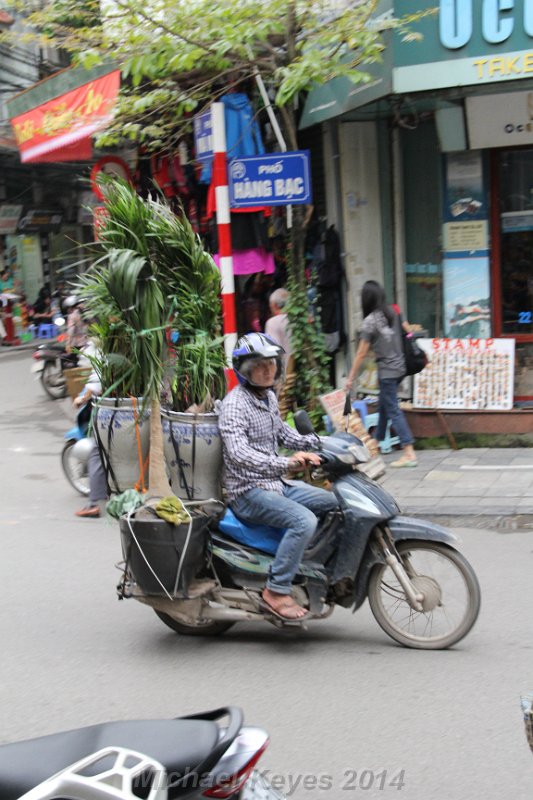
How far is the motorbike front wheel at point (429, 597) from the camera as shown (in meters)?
4.72

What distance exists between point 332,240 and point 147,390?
5801 mm

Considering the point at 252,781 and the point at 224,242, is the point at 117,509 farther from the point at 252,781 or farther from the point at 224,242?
the point at 224,242

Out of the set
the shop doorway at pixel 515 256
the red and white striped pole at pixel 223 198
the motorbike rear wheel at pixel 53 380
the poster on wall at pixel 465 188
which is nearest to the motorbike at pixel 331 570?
the red and white striped pole at pixel 223 198

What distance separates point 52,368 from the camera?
14.9 metres

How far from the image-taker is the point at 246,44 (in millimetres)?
8625

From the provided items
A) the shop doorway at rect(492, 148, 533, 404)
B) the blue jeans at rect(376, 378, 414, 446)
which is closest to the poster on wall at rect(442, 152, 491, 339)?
the shop doorway at rect(492, 148, 533, 404)

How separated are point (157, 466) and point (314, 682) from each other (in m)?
1.41

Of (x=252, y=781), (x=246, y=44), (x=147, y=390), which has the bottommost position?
(x=252, y=781)

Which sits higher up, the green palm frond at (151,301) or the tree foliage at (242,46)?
the tree foliage at (242,46)

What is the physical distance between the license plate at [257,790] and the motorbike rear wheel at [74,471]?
642 centimetres

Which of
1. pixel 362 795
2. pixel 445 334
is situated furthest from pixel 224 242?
pixel 362 795

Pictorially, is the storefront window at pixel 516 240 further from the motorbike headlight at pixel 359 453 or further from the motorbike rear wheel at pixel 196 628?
the motorbike rear wheel at pixel 196 628

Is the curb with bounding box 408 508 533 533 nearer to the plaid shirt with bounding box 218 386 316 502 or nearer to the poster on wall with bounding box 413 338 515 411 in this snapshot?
the poster on wall with bounding box 413 338 515 411

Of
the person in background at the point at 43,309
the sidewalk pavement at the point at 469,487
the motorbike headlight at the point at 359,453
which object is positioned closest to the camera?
the motorbike headlight at the point at 359,453
